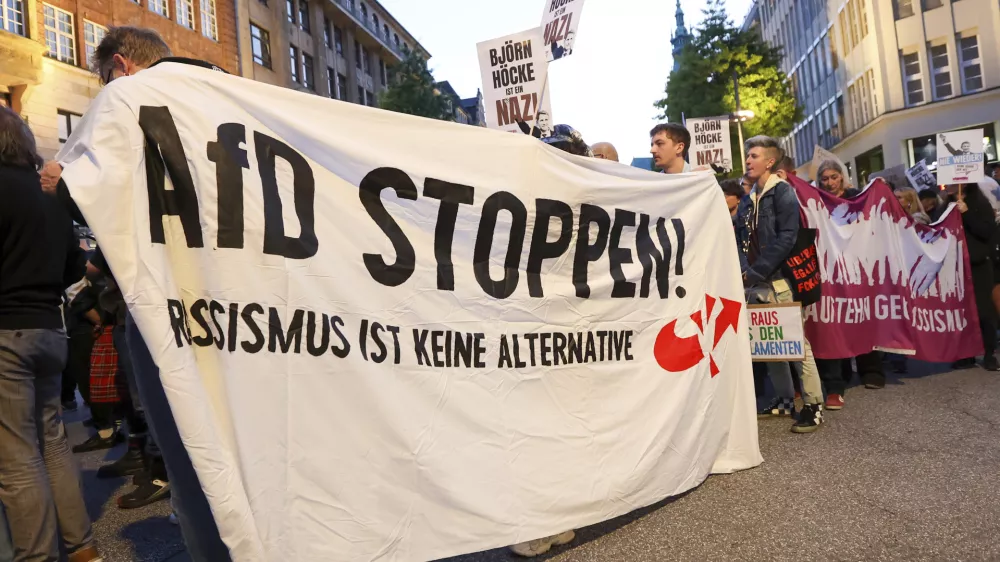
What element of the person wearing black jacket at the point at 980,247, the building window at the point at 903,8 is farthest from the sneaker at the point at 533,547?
the building window at the point at 903,8

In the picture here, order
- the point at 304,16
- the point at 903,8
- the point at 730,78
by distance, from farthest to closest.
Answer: the point at 304,16
the point at 730,78
the point at 903,8

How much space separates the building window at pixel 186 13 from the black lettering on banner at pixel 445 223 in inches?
1031

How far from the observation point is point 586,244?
137 inches

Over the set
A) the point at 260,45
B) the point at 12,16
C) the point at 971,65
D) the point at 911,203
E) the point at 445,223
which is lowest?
the point at 445,223

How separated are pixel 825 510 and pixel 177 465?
2.84 metres

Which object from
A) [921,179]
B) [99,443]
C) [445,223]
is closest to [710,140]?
[921,179]

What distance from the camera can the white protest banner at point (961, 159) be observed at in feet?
23.3

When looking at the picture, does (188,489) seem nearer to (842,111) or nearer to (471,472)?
(471,472)

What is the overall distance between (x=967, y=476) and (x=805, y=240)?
200cm

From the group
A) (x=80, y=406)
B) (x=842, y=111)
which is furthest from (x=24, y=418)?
(x=842, y=111)

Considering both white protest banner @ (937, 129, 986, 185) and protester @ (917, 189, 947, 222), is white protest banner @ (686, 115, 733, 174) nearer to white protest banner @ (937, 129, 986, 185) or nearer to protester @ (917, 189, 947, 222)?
protester @ (917, 189, 947, 222)

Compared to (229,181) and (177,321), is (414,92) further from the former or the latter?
(177,321)

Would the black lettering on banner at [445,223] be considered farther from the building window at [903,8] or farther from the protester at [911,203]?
the building window at [903,8]

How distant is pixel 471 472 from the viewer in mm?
2764
